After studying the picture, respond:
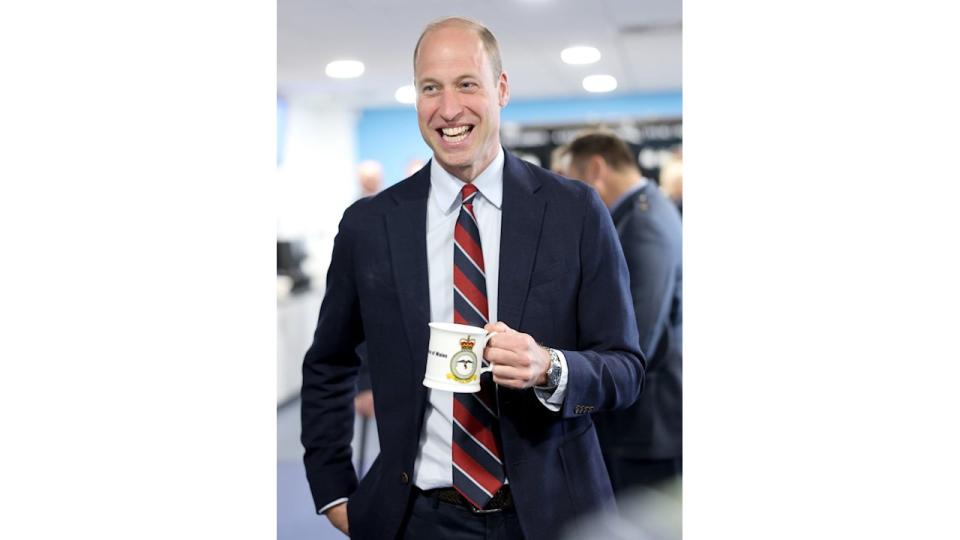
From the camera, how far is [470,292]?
151cm

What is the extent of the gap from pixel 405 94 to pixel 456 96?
0.99ft

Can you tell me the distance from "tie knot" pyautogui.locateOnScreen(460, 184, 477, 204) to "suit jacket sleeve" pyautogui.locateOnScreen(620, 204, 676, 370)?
0.50 metres

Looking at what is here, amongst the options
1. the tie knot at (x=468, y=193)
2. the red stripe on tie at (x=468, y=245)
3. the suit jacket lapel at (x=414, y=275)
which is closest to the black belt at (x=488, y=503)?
the suit jacket lapel at (x=414, y=275)

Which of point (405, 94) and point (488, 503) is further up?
point (405, 94)

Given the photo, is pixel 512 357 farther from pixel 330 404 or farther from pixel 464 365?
pixel 330 404

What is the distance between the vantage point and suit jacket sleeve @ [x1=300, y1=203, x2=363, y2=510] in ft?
5.43

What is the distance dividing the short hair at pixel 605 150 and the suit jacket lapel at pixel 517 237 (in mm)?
500

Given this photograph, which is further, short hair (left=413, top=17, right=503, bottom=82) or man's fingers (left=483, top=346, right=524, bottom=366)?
short hair (left=413, top=17, right=503, bottom=82)

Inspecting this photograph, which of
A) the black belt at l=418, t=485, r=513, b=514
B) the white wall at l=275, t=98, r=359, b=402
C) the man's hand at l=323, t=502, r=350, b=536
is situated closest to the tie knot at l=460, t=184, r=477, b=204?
the white wall at l=275, t=98, r=359, b=402

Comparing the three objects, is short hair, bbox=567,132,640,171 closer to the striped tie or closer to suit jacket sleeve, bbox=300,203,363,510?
the striped tie

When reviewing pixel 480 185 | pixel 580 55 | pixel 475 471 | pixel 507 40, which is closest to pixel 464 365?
pixel 475 471
